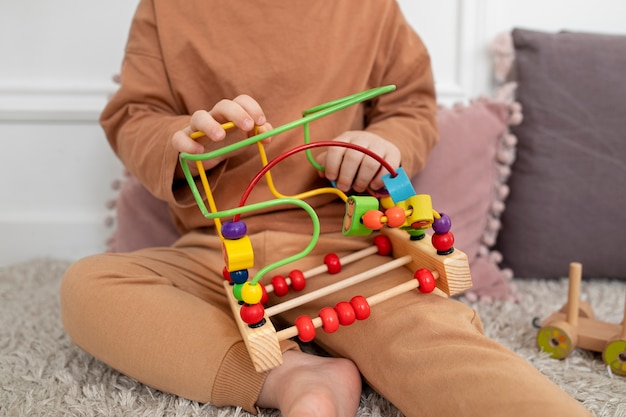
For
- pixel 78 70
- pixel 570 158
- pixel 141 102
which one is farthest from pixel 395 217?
pixel 78 70

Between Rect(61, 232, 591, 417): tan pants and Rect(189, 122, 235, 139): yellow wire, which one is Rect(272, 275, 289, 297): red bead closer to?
Rect(61, 232, 591, 417): tan pants

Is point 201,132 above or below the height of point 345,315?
above

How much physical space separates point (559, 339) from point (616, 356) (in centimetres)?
6

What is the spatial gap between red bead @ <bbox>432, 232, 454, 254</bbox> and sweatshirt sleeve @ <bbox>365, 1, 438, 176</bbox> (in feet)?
0.77

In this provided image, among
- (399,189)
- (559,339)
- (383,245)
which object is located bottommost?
(559,339)

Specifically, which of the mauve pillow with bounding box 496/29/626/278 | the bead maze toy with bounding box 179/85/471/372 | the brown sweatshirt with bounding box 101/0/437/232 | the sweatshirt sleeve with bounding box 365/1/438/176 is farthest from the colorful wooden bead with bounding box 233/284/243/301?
the mauve pillow with bounding box 496/29/626/278

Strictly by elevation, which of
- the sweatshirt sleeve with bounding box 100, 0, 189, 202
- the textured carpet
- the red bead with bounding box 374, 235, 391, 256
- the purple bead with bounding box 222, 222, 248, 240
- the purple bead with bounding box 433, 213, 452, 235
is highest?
the sweatshirt sleeve with bounding box 100, 0, 189, 202

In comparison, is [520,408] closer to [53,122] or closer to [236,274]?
[236,274]

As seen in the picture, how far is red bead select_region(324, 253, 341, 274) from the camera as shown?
708 mm

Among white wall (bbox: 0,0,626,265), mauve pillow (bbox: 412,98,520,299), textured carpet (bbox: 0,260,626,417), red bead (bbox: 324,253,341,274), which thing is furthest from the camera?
white wall (bbox: 0,0,626,265)

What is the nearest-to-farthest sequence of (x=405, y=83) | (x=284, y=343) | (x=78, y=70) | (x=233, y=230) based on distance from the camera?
1. (x=233, y=230)
2. (x=284, y=343)
3. (x=405, y=83)
4. (x=78, y=70)

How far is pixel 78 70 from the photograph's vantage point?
115cm

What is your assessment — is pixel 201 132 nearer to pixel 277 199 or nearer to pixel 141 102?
pixel 277 199

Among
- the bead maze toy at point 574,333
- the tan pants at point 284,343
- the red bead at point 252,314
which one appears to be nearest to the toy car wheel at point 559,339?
the bead maze toy at point 574,333
